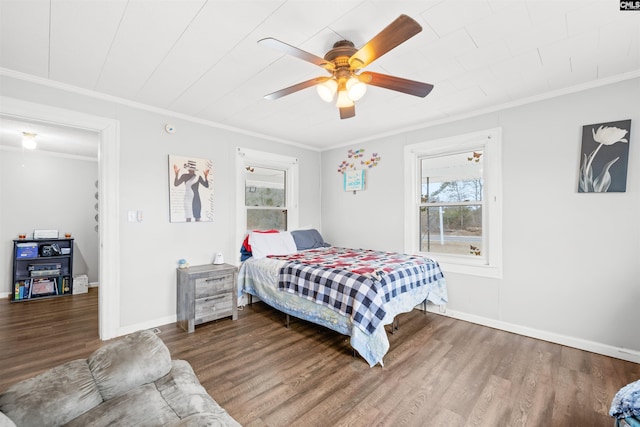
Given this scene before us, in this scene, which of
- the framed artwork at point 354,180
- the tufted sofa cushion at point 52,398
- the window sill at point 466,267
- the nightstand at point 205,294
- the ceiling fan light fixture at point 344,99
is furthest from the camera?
the framed artwork at point 354,180

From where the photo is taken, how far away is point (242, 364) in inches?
93.7

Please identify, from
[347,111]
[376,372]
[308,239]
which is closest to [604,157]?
[347,111]

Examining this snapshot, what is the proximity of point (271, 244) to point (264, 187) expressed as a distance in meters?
1.02

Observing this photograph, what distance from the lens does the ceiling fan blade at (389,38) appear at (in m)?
1.39

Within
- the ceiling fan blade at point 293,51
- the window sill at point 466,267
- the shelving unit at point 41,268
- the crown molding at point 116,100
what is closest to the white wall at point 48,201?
the shelving unit at point 41,268

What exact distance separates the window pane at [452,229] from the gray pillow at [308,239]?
63.4 inches

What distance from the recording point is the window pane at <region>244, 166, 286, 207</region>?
4234mm

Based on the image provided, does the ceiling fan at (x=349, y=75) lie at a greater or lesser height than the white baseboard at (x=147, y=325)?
greater

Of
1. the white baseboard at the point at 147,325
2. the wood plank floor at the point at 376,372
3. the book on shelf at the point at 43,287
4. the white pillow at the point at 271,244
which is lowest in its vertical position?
the wood plank floor at the point at 376,372

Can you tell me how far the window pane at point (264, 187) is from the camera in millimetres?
4234

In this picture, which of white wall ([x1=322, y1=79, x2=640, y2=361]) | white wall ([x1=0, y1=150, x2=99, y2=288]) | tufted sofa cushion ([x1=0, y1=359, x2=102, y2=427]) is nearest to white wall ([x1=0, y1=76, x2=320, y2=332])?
tufted sofa cushion ([x1=0, y1=359, x2=102, y2=427])

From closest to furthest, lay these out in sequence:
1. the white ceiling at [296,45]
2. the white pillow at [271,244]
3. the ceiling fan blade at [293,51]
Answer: the ceiling fan blade at [293,51] < the white ceiling at [296,45] < the white pillow at [271,244]

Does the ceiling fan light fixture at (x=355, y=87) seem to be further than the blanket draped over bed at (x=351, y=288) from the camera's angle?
No

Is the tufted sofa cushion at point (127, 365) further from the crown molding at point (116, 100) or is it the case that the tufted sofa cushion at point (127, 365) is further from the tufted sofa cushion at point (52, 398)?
the crown molding at point (116, 100)
